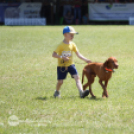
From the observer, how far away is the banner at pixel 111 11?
29.8 metres

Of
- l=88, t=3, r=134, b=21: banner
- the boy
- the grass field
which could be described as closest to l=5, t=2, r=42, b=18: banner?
l=88, t=3, r=134, b=21: banner

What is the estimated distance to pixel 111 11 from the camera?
30.0m

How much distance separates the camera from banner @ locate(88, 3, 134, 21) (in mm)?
29766

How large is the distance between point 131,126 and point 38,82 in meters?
3.76

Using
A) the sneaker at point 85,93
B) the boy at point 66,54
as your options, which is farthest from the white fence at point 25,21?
the sneaker at point 85,93

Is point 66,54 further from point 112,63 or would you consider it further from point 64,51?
point 112,63

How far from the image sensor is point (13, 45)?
1577cm

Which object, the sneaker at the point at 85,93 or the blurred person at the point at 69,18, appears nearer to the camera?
the sneaker at the point at 85,93

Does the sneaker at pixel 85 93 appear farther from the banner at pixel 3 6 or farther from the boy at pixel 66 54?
the banner at pixel 3 6

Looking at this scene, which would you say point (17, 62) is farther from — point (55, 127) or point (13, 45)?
point (55, 127)

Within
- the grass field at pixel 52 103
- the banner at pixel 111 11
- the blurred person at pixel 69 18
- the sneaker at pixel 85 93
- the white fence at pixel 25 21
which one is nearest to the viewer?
the grass field at pixel 52 103

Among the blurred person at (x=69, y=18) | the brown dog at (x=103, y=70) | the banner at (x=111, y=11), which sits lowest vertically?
the blurred person at (x=69, y=18)

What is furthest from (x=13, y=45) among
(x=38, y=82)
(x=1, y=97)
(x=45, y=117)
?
(x=45, y=117)

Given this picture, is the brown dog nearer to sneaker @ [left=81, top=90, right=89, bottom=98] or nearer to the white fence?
sneaker @ [left=81, top=90, right=89, bottom=98]
